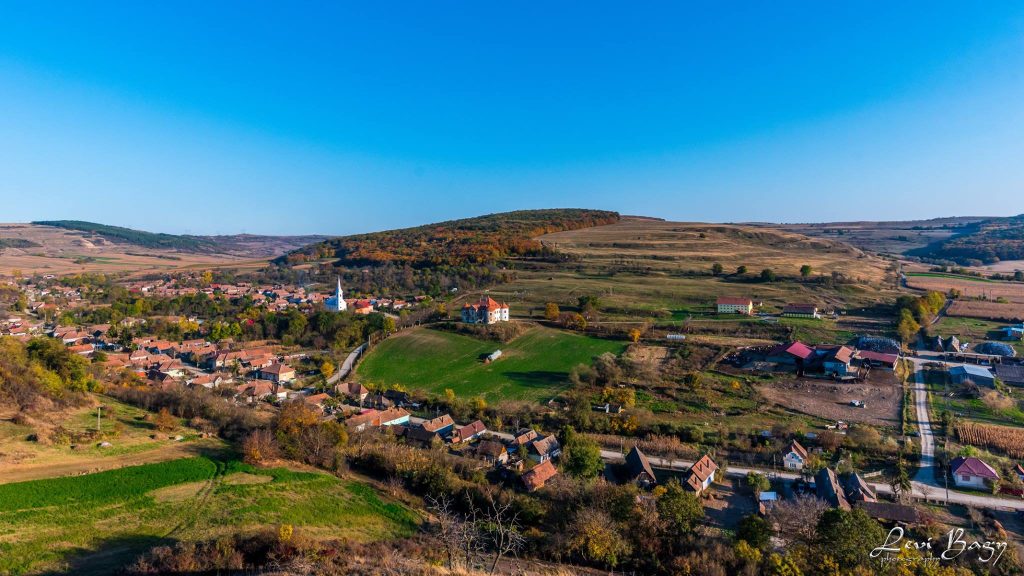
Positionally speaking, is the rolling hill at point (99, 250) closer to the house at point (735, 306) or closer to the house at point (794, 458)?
the house at point (735, 306)

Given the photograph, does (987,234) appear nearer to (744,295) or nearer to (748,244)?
A: (748,244)

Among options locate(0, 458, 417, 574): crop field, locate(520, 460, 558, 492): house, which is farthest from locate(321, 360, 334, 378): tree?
locate(520, 460, 558, 492): house

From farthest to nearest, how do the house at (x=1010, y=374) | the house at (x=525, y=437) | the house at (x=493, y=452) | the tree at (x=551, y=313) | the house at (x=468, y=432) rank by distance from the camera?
the tree at (x=551, y=313), the house at (x=1010, y=374), the house at (x=468, y=432), the house at (x=525, y=437), the house at (x=493, y=452)

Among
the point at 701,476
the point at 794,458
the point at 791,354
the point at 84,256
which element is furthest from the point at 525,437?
the point at 84,256

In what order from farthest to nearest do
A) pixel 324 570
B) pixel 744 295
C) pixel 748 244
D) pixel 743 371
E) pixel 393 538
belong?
1. pixel 748 244
2. pixel 744 295
3. pixel 743 371
4. pixel 393 538
5. pixel 324 570

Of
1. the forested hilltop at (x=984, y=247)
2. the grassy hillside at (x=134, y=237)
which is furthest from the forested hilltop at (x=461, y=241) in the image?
the grassy hillside at (x=134, y=237)

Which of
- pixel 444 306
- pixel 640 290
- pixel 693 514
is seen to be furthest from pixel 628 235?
pixel 693 514

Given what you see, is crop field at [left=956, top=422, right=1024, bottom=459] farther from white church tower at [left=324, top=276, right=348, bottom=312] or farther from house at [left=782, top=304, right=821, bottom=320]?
white church tower at [left=324, top=276, right=348, bottom=312]
